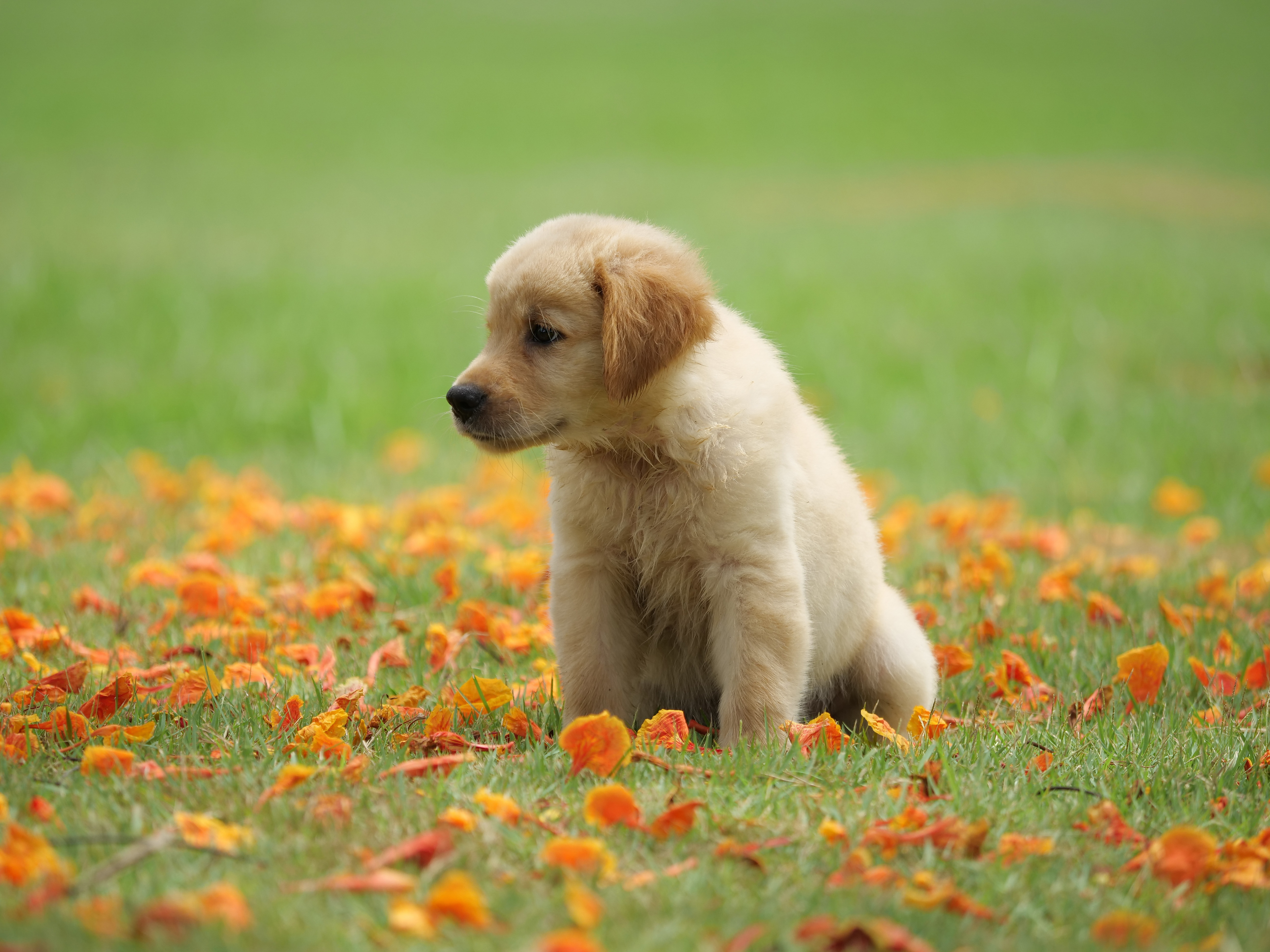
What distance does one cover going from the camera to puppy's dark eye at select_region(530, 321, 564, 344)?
2.77m

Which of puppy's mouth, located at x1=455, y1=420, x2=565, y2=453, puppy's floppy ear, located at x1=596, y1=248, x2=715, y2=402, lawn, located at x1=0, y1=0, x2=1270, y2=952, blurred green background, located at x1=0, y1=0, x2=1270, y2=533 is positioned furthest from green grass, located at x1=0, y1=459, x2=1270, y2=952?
blurred green background, located at x1=0, y1=0, x2=1270, y2=533

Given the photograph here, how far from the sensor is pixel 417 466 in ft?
21.7

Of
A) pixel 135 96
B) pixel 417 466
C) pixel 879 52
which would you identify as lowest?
pixel 417 466

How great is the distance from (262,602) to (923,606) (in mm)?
2166

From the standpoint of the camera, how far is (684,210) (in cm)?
1600

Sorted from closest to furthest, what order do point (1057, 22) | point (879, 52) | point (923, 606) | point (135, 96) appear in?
point (923, 606), point (135, 96), point (879, 52), point (1057, 22)

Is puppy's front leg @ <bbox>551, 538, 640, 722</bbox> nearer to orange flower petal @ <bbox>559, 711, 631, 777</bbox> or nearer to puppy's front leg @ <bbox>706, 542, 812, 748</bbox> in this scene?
puppy's front leg @ <bbox>706, 542, 812, 748</bbox>

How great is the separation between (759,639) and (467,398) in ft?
2.83

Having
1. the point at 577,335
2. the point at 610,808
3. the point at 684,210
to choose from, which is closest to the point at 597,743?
the point at 610,808

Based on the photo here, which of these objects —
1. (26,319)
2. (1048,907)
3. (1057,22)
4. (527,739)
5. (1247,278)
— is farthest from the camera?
(1057,22)

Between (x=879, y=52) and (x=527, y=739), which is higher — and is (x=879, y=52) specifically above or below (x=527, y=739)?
above

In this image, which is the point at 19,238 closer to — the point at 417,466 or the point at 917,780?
the point at 417,466

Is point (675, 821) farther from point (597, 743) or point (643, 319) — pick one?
point (643, 319)

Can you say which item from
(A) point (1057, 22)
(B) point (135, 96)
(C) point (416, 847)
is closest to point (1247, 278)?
(C) point (416, 847)
